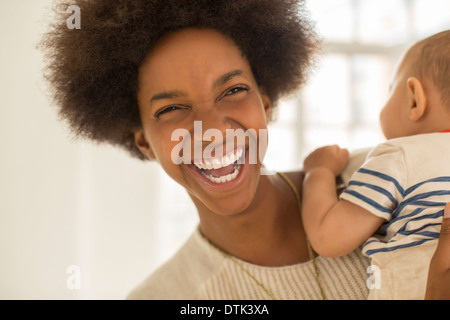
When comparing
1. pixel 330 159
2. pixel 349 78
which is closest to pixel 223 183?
pixel 330 159

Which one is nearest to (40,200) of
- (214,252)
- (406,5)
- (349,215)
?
(214,252)

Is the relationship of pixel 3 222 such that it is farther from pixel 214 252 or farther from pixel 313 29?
pixel 313 29

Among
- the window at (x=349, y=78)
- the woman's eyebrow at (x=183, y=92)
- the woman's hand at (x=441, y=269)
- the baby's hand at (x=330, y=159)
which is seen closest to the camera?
the woman's hand at (x=441, y=269)

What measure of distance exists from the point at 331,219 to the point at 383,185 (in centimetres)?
15

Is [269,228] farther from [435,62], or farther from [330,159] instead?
[435,62]

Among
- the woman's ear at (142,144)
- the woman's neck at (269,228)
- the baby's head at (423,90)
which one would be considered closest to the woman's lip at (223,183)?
the woman's neck at (269,228)

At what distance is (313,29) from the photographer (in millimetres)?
1494

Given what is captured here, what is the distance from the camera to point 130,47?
1271 millimetres

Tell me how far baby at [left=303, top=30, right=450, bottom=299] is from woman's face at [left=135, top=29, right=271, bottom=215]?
214mm

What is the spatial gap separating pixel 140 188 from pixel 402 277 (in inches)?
111

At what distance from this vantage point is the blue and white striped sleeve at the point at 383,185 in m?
1.05

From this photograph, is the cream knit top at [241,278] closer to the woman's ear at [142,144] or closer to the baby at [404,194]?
the baby at [404,194]

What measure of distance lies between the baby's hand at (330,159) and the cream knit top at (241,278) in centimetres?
3

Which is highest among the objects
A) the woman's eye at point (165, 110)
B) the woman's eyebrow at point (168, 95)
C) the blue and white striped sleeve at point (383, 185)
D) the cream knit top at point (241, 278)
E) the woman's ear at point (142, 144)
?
the woman's eyebrow at point (168, 95)
